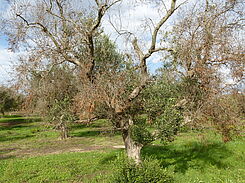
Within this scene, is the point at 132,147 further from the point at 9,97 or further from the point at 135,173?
the point at 9,97

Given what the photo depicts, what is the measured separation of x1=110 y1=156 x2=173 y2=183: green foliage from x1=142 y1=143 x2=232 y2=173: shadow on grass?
12.0 ft

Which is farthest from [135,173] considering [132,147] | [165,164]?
[165,164]

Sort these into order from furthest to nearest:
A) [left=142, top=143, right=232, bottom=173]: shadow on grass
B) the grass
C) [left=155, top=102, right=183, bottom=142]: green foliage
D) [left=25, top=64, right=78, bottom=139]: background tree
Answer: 1. [left=142, top=143, right=232, bottom=173]: shadow on grass
2. the grass
3. [left=25, top=64, right=78, bottom=139]: background tree
4. [left=155, top=102, right=183, bottom=142]: green foliage

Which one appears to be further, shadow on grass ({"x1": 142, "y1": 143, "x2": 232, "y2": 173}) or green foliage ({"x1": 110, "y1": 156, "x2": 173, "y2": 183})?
shadow on grass ({"x1": 142, "y1": 143, "x2": 232, "y2": 173})

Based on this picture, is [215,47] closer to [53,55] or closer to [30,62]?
[53,55]

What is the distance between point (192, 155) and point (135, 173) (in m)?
6.94

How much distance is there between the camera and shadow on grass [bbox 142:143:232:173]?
1060cm

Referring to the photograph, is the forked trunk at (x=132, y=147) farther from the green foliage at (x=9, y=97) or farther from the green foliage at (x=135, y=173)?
the green foliage at (x=9, y=97)

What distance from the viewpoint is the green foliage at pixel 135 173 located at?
632 centimetres

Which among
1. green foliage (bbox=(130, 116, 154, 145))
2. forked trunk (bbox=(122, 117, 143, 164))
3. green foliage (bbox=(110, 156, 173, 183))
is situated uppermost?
green foliage (bbox=(130, 116, 154, 145))

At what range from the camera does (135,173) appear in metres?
6.46

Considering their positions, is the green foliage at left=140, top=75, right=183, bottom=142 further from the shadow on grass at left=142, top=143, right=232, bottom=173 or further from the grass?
the shadow on grass at left=142, top=143, right=232, bottom=173

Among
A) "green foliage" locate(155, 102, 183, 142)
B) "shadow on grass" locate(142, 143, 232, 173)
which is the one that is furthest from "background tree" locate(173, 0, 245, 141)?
"shadow on grass" locate(142, 143, 232, 173)

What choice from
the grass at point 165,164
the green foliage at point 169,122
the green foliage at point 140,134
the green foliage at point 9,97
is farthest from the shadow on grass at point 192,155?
the green foliage at point 9,97
